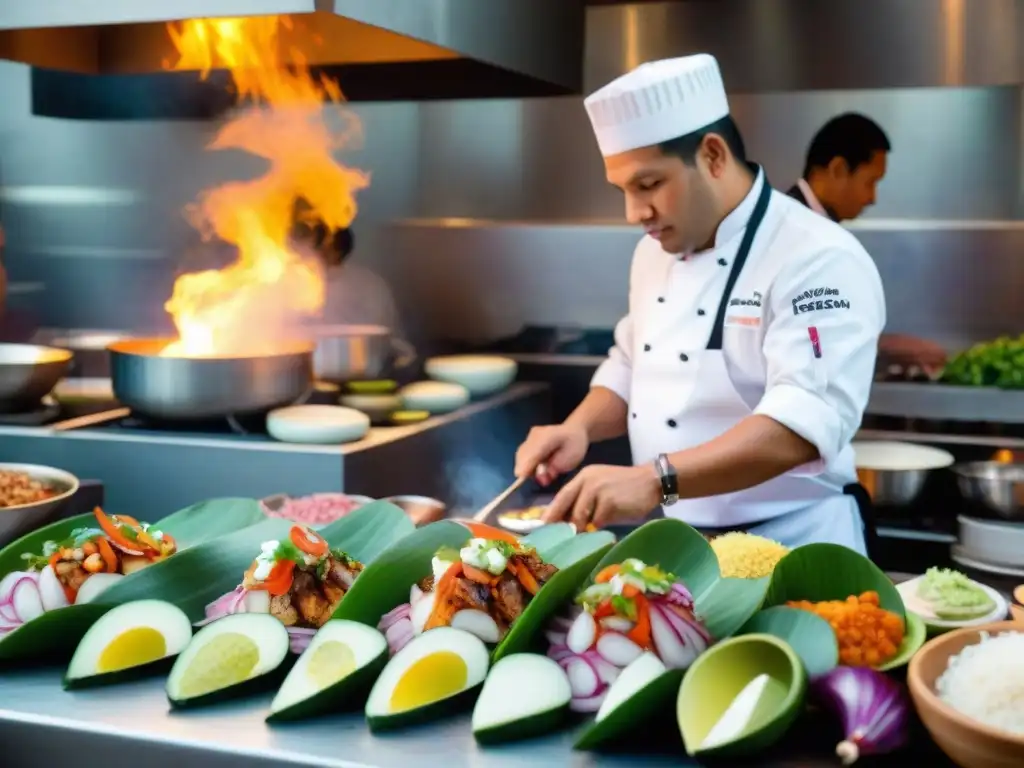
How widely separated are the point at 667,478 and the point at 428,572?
0.80 metres

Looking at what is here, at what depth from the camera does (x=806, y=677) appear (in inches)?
46.4

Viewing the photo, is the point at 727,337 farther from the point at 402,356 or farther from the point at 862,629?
the point at 402,356

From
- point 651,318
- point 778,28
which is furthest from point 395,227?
point 651,318

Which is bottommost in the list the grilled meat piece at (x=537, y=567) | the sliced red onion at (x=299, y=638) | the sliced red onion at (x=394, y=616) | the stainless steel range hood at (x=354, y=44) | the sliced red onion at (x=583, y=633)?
the sliced red onion at (x=299, y=638)

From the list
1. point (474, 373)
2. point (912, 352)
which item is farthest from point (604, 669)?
point (912, 352)

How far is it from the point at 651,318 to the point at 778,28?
206 centimetres

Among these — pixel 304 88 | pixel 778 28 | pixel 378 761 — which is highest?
pixel 778 28

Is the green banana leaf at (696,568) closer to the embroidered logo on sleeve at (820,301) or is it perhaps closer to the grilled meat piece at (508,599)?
the grilled meat piece at (508,599)

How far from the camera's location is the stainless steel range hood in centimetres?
220

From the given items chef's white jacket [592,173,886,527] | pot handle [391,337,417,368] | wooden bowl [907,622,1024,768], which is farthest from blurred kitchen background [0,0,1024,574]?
wooden bowl [907,622,1024,768]

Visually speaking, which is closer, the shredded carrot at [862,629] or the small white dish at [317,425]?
the shredded carrot at [862,629]

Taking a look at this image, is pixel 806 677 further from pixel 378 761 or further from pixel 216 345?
pixel 216 345

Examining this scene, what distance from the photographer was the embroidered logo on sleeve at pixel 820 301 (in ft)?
7.84

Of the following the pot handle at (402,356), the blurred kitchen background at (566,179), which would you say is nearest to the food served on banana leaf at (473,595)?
the pot handle at (402,356)
